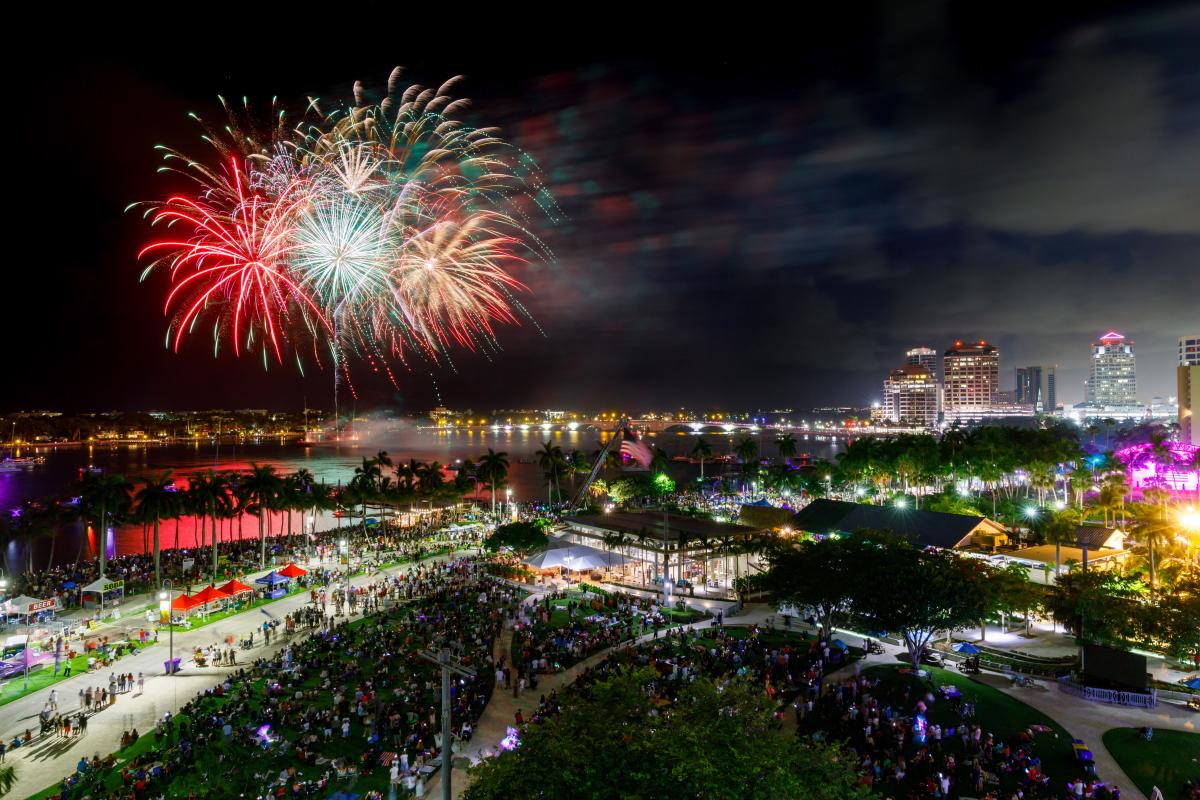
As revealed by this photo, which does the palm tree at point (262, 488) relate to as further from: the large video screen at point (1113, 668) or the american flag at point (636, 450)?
the large video screen at point (1113, 668)

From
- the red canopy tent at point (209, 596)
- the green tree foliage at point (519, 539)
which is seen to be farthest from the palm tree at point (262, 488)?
the green tree foliage at point (519, 539)

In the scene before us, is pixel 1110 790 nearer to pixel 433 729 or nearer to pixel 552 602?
pixel 433 729

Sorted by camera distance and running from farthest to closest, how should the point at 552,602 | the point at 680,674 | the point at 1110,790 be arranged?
1. the point at 552,602
2. the point at 680,674
3. the point at 1110,790

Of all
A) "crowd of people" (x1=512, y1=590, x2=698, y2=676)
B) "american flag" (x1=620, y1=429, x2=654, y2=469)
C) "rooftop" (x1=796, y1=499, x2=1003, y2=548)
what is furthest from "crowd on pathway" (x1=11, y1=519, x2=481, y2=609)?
"rooftop" (x1=796, y1=499, x2=1003, y2=548)

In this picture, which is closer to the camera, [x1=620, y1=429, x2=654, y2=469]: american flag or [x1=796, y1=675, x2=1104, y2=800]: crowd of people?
[x1=796, y1=675, x2=1104, y2=800]: crowd of people

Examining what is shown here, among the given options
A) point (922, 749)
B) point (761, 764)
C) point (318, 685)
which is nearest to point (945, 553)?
point (922, 749)

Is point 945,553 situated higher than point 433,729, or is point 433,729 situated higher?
point 945,553

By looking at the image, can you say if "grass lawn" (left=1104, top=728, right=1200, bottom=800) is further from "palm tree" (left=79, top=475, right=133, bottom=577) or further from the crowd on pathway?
"palm tree" (left=79, top=475, right=133, bottom=577)
